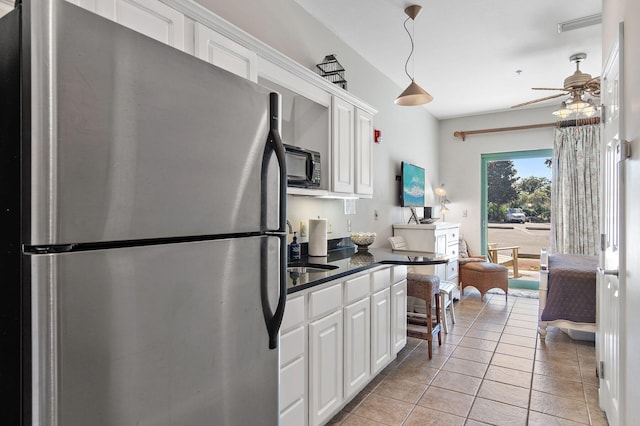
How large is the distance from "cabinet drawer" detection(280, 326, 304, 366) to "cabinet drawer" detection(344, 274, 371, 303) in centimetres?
49

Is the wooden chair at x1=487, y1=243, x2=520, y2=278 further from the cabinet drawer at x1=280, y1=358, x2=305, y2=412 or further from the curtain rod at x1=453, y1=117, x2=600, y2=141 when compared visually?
the cabinet drawer at x1=280, y1=358, x2=305, y2=412

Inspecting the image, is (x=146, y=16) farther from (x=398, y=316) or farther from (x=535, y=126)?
(x=535, y=126)

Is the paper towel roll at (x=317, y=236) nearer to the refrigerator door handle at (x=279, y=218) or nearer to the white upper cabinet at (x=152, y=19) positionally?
the refrigerator door handle at (x=279, y=218)

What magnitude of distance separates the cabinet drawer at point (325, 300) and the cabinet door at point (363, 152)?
1235mm

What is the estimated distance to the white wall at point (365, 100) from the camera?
259 centimetres

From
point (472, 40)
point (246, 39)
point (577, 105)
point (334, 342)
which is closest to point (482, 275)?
point (577, 105)

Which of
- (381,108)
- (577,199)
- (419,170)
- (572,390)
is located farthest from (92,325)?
(577,199)

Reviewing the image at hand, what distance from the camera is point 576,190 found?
540cm

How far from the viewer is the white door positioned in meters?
1.72

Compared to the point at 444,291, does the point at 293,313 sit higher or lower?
higher

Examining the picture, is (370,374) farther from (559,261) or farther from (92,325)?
(559,261)

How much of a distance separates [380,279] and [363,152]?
116 centimetres

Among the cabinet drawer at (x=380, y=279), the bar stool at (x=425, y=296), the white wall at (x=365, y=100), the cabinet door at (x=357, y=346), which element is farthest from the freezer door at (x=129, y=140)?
the bar stool at (x=425, y=296)

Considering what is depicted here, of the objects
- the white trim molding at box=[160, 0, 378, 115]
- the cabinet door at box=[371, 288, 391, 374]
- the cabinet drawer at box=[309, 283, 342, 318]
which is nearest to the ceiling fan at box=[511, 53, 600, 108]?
the white trim molding at box=[160, 0, 378, 115]
